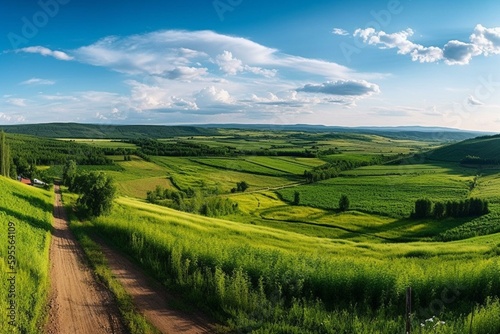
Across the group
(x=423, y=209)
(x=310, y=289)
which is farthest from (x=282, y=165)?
(x=310, y=289)

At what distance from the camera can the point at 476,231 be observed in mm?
66562

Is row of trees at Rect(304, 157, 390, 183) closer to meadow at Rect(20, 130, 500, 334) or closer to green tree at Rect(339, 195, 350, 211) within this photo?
meadow at Rect(20, 130, 500, 334)

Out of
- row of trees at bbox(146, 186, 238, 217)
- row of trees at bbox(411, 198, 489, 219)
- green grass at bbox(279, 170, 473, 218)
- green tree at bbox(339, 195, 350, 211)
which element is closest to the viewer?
row of trees at bbox(411, 198, 489, 219)

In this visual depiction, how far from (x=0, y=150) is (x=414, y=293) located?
9465cm

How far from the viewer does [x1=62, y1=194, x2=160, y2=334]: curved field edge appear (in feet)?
49.5

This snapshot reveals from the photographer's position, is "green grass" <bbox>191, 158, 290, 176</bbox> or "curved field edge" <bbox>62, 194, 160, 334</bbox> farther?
"green grass" <bbox>191, 158, 290, 176</bbox>

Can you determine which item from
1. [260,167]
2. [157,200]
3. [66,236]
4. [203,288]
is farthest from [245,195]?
[203,288]

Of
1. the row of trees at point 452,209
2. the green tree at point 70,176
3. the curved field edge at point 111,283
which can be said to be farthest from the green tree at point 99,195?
the row of trees at point 452,209

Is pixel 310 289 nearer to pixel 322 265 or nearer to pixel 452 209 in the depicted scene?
pixel 322 265

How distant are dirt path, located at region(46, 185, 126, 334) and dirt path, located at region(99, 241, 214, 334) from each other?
126cm

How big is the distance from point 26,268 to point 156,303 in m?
8.03

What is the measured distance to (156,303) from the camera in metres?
17.6

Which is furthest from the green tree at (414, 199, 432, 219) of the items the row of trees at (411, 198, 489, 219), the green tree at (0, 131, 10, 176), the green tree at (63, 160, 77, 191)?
the green tree at (0, 131, 10, 176)

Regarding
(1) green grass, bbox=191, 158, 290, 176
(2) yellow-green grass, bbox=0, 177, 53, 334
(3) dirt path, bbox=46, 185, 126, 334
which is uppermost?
(2) yellow-green grass, bbox=0, 177, 53, 334
